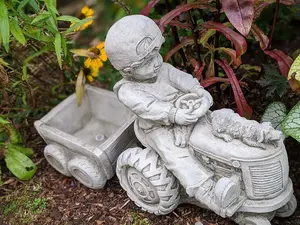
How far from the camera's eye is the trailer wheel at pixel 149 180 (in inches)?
88.7

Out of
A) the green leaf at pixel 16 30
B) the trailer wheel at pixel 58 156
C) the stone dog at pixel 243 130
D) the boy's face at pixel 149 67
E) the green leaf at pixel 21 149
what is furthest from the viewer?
the green leaf at pixel 21 149

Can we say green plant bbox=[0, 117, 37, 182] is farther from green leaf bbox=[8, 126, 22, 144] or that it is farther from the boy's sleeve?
the boy's sleeve

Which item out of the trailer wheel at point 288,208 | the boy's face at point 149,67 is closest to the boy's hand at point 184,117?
the boy's face at point 149,67

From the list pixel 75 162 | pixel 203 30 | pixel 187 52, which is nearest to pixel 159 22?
pixel 203 30

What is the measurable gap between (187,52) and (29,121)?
1153 mm

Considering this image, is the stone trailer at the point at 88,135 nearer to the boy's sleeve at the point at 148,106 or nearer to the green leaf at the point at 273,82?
the boy's sleeve at the point at 148,106

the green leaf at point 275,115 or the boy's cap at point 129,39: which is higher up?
the boy's cap at point 129,39

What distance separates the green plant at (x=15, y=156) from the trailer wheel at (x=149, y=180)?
0.68 meters

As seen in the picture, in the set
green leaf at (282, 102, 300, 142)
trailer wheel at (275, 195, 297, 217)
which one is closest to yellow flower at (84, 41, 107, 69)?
green leaf at (282, 102, 300, 142)

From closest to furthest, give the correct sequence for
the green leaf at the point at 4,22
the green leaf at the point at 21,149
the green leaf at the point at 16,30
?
the green leaf at the point at 4,22, the green leaf at the point at 16,30, the green leaf at the point at 21,149

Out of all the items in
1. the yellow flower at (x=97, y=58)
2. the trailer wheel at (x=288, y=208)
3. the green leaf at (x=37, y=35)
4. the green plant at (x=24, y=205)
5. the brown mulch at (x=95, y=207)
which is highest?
the green leaf at (x=37, y=35)

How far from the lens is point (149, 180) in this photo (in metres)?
2.27

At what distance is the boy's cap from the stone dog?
431mm

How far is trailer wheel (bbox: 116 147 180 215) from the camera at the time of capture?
2.25 metres
